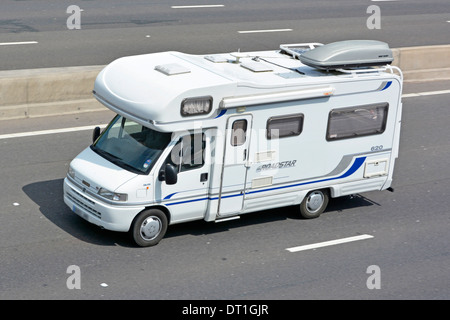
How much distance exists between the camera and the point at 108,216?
1084 cm

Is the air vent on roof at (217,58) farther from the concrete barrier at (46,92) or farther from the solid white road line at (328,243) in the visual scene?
the concrete barrier at (46,92)

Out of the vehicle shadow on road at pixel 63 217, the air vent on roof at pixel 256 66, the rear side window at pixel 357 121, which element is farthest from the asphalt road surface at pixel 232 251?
the air vent on roof at pixel 256 66

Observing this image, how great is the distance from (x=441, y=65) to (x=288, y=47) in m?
8.48

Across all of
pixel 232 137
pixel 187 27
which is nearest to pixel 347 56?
pixel 232 137

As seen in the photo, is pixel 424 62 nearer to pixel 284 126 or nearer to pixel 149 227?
pixel 284 126

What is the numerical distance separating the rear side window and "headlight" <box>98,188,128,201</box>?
349 centimetres

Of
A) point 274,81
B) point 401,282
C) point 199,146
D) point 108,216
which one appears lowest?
point 401,282

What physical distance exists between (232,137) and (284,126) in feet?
3.03

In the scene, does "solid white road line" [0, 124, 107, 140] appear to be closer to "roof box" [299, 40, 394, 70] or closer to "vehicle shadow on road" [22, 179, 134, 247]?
"vehicle shadow on road" [22, 179, 134, 247]

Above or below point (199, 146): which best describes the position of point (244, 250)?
below

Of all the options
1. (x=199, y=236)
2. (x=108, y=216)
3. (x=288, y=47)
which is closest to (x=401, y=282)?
(x=199, y=236)

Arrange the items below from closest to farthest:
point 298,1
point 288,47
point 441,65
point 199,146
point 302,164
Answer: point 199,146 → point 302,164 → point 288,47 → point 441,65 → point 298,1

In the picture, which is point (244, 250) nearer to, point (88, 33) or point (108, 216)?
point (108, 216)

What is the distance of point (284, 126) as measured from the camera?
11.8 meters
